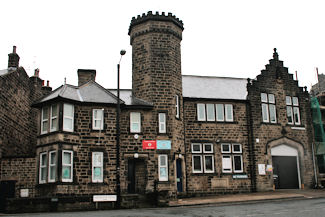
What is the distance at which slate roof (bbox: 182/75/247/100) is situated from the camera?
94.2ft

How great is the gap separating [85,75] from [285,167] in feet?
57.5

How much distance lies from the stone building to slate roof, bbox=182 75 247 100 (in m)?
0.09

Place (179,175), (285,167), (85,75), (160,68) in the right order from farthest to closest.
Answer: (285,167) < (85,75) < (160,68) < (179,175)

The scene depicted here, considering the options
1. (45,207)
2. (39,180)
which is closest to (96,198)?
(45,207)

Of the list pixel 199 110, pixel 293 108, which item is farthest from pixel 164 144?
pixel 293 108

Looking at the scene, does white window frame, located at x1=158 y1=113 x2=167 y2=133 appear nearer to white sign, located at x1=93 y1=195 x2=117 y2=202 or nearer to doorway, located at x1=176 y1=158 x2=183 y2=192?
doorway, located at x1=176 y1=158 x2=183 y2=192

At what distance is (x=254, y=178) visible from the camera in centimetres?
2769

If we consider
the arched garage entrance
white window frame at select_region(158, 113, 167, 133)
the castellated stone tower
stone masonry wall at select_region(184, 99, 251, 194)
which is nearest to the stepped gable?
the castellated stone tower

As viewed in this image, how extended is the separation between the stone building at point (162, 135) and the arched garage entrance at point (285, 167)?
0.08m

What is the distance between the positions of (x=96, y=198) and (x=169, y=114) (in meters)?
8.32

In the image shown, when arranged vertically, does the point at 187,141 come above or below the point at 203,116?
below

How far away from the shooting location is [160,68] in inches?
1029

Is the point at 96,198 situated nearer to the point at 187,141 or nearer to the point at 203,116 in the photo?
the point at 187,141

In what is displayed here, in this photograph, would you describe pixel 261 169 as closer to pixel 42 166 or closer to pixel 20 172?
pixel 42 166
